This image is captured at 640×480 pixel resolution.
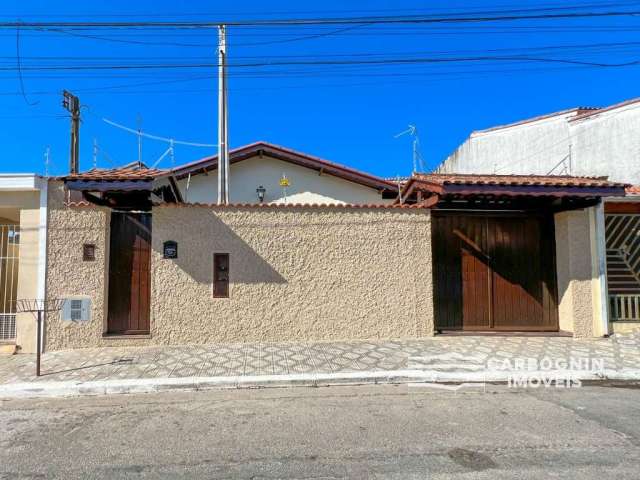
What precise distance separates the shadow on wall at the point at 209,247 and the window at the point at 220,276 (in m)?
0.08

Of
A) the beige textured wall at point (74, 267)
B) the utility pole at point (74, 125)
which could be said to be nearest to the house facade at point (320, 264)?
the beige textured wall at point (74, 267)

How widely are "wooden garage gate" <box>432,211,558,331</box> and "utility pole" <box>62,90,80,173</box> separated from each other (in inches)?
608

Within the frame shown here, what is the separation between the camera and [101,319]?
6.98m

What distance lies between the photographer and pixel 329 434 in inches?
145

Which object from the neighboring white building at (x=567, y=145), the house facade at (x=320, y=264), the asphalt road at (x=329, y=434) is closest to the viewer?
the asphalt road at (x=329, y=434)

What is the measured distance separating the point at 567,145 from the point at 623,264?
694cm

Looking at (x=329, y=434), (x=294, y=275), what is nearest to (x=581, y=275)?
(x=294, y=275)

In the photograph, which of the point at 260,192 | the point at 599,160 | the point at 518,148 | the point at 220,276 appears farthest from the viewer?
the point at 518,148

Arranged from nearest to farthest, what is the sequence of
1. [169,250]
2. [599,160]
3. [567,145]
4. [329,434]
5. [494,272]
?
[329,434] < [169,250] < [494,272] < [599,160] < [567,145]

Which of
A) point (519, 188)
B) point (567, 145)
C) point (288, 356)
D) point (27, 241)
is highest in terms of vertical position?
point (567, 145)

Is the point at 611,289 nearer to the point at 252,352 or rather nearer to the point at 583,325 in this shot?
the point at 583,325

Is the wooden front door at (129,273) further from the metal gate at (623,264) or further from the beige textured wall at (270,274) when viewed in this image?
the metal gate at (623,264)

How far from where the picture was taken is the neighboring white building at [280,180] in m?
12.4

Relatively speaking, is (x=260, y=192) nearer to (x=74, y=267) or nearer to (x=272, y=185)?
(x=272, y=185)
